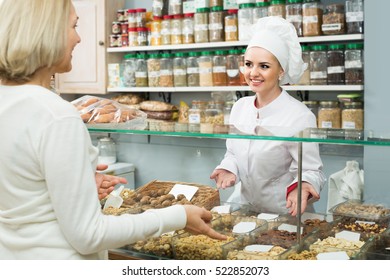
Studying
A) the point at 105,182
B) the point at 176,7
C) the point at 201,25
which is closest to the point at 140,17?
the point at 176,7

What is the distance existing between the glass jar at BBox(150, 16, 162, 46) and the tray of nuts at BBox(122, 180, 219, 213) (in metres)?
1.99

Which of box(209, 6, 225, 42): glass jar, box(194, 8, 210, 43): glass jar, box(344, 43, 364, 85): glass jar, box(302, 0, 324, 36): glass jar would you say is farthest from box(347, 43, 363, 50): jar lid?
box(194, 8, 210, 43): glass jar

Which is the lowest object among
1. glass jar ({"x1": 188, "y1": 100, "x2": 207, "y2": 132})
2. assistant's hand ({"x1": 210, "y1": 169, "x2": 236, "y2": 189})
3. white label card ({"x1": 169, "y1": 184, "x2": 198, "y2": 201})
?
white label card ({"x1": 169, "y1": 184, "x2": 198, "y2": 201})

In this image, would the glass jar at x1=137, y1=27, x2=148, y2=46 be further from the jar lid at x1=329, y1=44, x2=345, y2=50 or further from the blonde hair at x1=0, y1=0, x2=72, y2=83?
the blonde hair at x1=0, y1=0, x2=72, y2=83

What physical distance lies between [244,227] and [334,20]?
1795 millimetres

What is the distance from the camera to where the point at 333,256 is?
4.85 ft

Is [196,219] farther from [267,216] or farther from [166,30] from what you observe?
[166,30]

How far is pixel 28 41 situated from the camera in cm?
112

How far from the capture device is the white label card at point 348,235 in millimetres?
1588

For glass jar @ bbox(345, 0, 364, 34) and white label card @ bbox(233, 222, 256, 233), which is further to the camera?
glass jar @ bbox(345, 0, 364, 34)

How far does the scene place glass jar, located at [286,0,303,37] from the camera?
3209 mm

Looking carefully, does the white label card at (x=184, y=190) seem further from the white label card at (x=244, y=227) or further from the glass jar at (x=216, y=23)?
the glass jar at (x=216, y=23)

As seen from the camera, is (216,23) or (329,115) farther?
(216,23)
